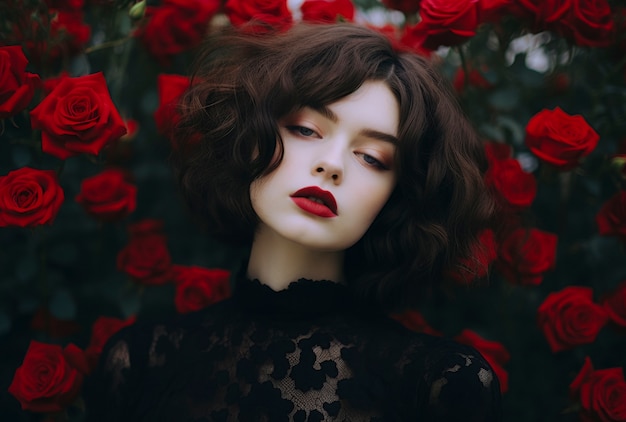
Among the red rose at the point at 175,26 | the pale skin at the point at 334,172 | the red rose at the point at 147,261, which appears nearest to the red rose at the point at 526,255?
the pale skin at the point at 334,172

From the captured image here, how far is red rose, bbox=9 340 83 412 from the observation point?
1.35 m

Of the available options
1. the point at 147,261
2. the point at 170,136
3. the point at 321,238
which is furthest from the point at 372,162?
the point at 147,261

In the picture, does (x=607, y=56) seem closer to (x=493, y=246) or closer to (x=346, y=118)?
(x=493, y=246)

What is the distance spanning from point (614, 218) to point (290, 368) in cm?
78

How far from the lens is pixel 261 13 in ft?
4.94

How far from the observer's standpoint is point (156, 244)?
1.60 meters

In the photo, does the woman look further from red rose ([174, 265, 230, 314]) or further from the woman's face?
red rose ([174, 265, 230, 314])

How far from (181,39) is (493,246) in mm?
896

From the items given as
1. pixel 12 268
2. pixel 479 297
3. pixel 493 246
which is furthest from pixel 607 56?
pixel 12 268

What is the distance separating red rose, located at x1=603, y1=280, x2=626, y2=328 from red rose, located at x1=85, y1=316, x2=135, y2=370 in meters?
1.05

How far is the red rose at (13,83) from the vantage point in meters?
1.28

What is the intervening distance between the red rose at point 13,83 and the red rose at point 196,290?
1.68 ft

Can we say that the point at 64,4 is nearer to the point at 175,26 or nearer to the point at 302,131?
the point at 175,26

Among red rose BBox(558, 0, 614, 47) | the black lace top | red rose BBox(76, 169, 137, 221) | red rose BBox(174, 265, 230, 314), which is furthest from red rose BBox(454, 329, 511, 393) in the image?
red rose BBox(76, 169, 137, 221)
